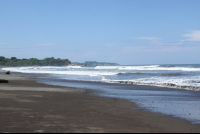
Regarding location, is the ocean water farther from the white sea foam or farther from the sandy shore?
the sandy shore

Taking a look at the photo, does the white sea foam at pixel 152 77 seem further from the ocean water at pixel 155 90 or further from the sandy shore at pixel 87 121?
the sandy shore at pixel 87 121

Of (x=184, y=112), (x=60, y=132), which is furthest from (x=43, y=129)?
(x=184, y=112)

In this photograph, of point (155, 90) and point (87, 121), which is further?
point (155, 90)

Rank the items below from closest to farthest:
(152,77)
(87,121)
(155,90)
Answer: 1. (87,121)
2. (155,90)
3. (152,77)

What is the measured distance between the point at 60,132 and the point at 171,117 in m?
4.24

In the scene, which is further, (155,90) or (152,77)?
(152,77)

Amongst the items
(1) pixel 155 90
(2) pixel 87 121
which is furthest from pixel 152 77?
(2) pixel 87 121

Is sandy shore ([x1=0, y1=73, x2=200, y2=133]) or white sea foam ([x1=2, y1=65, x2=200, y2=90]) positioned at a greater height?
white sea foam ([x1=2, y1=65, x2=200, y2=90])

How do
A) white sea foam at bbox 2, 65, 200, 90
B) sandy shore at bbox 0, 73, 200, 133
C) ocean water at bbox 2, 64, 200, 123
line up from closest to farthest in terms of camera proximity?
sandy shore at bbox 0, 73, 200, 133
ocean water at bbox 2, 64, 200, 123
white sea foam at bbox 2, 65, 200, 90

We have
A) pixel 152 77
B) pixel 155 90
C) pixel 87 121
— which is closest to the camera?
pixel 87 121

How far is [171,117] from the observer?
8.22 m

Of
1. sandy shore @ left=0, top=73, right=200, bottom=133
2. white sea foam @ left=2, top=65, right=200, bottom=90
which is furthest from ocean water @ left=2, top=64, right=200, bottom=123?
sandy shore @ left=0, top=73, right=200, bottom=133

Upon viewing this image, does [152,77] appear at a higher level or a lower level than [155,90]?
higher

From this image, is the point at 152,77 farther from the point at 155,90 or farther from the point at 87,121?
the point at 87,121
